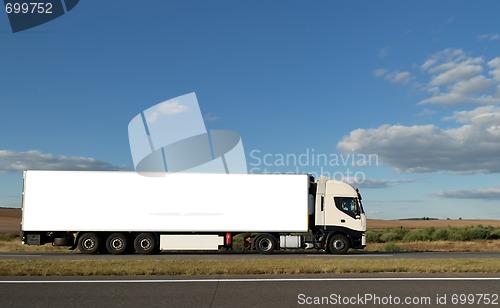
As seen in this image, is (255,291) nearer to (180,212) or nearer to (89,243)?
(180,212)

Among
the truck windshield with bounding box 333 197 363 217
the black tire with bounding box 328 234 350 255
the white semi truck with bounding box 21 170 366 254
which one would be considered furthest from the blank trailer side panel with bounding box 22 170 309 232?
the truck windshield with bounding box 333 197 363 217

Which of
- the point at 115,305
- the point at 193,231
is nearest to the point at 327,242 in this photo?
the point at 193,231

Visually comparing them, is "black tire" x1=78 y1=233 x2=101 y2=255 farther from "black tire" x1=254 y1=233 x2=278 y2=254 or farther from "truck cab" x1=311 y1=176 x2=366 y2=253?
"truck cab" x1=311 y1=176 x2=366 y2=253

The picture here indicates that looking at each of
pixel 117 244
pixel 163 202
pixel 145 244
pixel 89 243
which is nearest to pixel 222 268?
pixel 163 202

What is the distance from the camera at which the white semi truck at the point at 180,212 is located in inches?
837

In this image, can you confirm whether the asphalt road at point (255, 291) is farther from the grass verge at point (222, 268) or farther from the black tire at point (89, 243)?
the black tire at point (89, 243)

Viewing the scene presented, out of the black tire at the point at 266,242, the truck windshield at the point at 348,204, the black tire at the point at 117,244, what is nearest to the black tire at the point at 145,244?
the black tire at the point at 117,244

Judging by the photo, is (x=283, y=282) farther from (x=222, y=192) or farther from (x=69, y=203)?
(x=69, y=203)

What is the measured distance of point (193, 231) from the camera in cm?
2170

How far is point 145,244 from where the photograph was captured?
21484 mm

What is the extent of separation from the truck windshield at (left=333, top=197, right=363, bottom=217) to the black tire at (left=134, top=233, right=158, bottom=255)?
8221mm

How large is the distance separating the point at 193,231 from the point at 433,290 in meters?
13.4

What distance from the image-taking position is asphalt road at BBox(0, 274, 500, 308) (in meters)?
8.48

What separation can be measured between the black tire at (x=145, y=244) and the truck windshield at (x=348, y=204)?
822 centimetres
